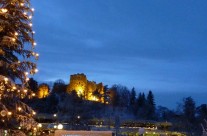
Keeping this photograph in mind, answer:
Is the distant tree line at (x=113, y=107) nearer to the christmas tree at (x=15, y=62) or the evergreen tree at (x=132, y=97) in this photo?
the evergreen tree at (x=132, y=97)

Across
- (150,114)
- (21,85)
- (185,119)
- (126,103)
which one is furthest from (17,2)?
(126,103)

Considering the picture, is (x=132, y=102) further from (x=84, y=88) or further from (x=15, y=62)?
(x=15, y=62)

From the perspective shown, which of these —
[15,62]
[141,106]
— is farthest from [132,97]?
[15,62]

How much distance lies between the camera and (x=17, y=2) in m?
9.44

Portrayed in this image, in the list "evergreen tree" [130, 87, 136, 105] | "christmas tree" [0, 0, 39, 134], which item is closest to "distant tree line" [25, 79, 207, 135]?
"evergreen tree" [130, 87, 136, 105]

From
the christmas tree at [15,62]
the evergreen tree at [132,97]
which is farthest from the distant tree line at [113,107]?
the christmas tree at [15,62]

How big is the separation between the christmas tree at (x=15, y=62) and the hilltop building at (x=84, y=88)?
297 ft

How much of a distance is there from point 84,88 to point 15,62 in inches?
3807

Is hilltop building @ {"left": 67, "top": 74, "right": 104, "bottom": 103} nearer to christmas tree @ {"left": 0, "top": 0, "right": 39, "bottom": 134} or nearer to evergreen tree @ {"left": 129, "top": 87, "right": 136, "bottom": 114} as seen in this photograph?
evergreen tree @ {"left": 129, "top": 87, "right": 136, "bottom": 114}

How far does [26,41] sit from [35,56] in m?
0.54

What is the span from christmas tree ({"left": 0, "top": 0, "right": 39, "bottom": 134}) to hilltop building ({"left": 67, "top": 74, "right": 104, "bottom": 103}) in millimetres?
90607

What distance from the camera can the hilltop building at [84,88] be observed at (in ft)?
341

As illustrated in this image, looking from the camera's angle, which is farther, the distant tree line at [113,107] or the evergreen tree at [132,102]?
the evergreen tree at [132,102]

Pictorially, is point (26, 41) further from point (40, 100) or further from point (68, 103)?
point (40, 100)
